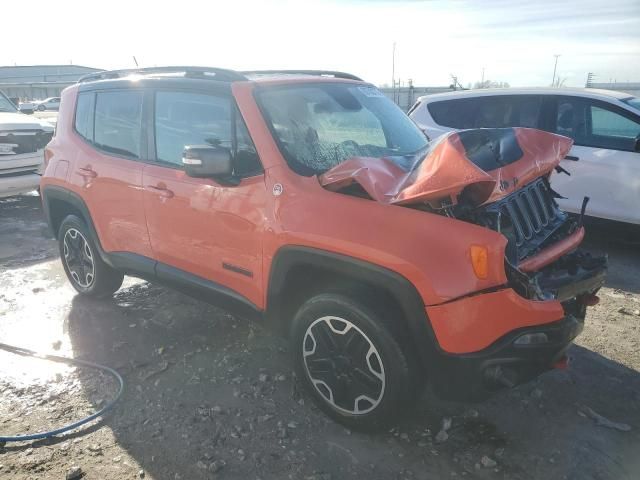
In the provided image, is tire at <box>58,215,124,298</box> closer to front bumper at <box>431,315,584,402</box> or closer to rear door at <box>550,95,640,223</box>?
front bumper at <box>431,315,584,402</box>

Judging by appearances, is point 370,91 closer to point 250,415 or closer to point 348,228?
point 348,228

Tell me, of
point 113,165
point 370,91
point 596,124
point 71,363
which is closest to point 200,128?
point 113,165

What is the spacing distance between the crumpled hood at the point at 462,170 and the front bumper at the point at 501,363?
0.70m

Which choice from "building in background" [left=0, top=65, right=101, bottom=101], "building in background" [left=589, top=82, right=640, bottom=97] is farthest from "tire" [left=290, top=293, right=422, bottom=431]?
"building in background" [left=0, top=65, right=101, bottom=101]

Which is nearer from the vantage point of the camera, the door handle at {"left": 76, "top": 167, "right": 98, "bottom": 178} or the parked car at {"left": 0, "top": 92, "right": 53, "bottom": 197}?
the door handle at {"left": 76, "top": 167, "right": 98, "bottom": 178}

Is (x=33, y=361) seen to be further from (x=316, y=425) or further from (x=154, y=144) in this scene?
(x=316, y=425)

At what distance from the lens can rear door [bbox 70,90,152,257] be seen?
148 inches

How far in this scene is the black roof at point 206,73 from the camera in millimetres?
3273

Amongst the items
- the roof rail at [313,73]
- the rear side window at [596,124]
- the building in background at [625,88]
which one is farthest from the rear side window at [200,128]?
the building in background at [625,88]

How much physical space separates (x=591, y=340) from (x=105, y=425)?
343cm

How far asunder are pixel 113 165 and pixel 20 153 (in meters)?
5.06

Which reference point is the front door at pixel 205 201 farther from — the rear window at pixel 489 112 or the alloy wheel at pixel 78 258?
the rear window at pixel 489 112

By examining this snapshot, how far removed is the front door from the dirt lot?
563mm

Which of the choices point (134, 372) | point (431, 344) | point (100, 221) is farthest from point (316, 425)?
point (100, 221)
